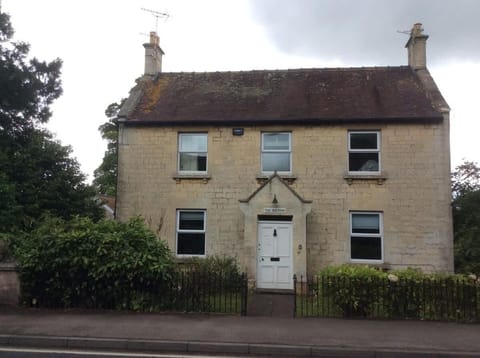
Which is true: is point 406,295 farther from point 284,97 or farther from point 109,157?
point 109,157

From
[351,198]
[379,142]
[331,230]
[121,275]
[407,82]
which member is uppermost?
[407,82]

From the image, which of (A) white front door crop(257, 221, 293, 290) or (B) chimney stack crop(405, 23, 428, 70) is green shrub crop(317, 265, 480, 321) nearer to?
(A) white front door crop(257, 221, 293, 290)

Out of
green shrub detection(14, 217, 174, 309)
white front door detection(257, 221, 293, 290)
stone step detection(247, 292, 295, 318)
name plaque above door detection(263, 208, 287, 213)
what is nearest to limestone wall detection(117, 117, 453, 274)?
white front door detection(257, 221, 293, 290)

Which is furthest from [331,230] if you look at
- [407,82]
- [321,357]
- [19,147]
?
[19,147]

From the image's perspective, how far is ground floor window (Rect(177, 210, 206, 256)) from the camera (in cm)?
1460

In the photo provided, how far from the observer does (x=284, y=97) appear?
15812 mm

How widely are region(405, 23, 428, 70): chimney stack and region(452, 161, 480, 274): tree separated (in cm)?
459

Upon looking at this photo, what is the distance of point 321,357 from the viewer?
21.4 feet

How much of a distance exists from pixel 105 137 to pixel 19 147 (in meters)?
13.2

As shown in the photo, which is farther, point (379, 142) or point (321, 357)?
point (379, 142)

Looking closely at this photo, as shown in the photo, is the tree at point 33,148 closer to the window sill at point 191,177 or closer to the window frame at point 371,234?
the window sill at point 191,177

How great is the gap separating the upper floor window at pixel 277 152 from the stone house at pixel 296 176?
0.04m

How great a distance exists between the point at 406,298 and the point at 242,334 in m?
3.84

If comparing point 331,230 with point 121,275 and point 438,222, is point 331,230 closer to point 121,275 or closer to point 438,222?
point 438,222
